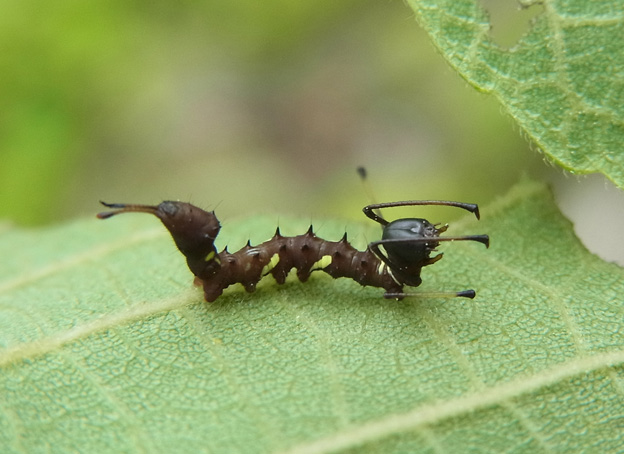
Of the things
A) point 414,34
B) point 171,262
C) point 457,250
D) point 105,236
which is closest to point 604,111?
point 457,250

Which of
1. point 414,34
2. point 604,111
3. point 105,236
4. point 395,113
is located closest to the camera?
point 604,111

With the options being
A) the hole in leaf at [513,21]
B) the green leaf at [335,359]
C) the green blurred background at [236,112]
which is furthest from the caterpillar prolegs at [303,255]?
the green blurred background at [236,112]

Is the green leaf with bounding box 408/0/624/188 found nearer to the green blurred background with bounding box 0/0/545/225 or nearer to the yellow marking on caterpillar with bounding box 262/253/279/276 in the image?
the green blurred background with bounding box 0/0/545/225

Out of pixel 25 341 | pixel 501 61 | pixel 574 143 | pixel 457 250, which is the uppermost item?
pixel 501 61

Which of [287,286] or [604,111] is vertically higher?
[604,111]

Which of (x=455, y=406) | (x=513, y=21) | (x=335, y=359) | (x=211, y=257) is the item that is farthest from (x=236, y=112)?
(x=455, y=406)

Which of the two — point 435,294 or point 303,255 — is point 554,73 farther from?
point 303,255

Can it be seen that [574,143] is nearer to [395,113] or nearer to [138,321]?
[138,321]
